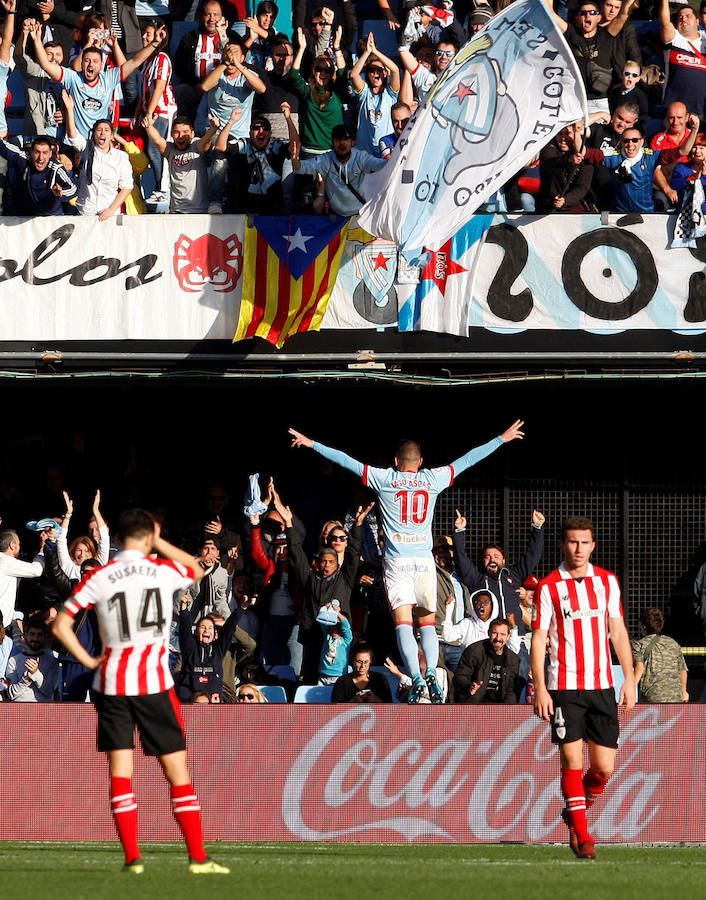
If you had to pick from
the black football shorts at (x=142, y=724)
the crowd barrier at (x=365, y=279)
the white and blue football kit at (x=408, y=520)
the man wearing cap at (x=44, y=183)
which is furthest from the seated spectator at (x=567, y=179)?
the black football shorts at (x=142, y=724)

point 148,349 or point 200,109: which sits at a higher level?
point 200,109

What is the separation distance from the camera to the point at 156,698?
7449mm

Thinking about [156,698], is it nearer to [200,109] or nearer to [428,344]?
[428,344]

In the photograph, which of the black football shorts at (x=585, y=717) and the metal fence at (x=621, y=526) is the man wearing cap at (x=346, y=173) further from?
the black football shorts at (x=585, y=717)

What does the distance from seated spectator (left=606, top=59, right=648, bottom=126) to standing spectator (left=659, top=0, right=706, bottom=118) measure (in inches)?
11.3

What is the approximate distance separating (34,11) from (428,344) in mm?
7013

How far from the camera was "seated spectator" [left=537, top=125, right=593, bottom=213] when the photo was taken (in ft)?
47.0

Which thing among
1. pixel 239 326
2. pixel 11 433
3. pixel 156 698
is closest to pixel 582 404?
pixel 239 326

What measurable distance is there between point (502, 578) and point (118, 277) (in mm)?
4823

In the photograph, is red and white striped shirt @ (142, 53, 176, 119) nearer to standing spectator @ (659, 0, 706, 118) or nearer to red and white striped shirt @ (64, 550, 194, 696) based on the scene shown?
standing spectator @ (659, 0, 706, 118)

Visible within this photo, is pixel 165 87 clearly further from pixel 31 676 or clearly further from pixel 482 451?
pixel 31 676

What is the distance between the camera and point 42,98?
52.7ft

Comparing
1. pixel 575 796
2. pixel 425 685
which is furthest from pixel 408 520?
pixel 575 796

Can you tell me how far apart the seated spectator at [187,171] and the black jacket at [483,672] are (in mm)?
5417
